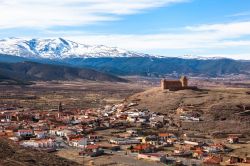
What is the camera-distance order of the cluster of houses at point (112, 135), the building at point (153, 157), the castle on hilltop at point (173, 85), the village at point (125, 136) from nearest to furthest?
the building at point (153, 157)
the village at point (125, 136)
the cluster of houses at point (112, 135)
the castle on hilltop at point (173, 85)

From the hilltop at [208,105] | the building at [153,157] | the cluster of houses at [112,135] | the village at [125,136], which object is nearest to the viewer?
the building at [153,157]

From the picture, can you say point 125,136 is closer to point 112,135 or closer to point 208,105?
point 112,135

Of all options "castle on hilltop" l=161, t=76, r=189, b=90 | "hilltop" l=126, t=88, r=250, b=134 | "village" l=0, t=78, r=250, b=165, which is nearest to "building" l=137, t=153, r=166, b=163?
"village" l=0, t=78, r=250, b=165

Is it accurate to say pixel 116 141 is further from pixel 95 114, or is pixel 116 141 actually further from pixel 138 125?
pixel 95 114

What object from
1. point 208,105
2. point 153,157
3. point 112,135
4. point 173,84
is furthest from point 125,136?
point 173,84

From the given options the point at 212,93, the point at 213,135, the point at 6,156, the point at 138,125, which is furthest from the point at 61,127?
the point at 6,156

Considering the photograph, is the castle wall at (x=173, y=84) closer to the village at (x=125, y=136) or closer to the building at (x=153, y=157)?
the village at (x=125, y=136)

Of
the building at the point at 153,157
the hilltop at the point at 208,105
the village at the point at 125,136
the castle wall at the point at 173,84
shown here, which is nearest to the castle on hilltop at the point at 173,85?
the castle wall at the point at 173,84

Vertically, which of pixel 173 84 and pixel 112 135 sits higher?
pixel 173 84
